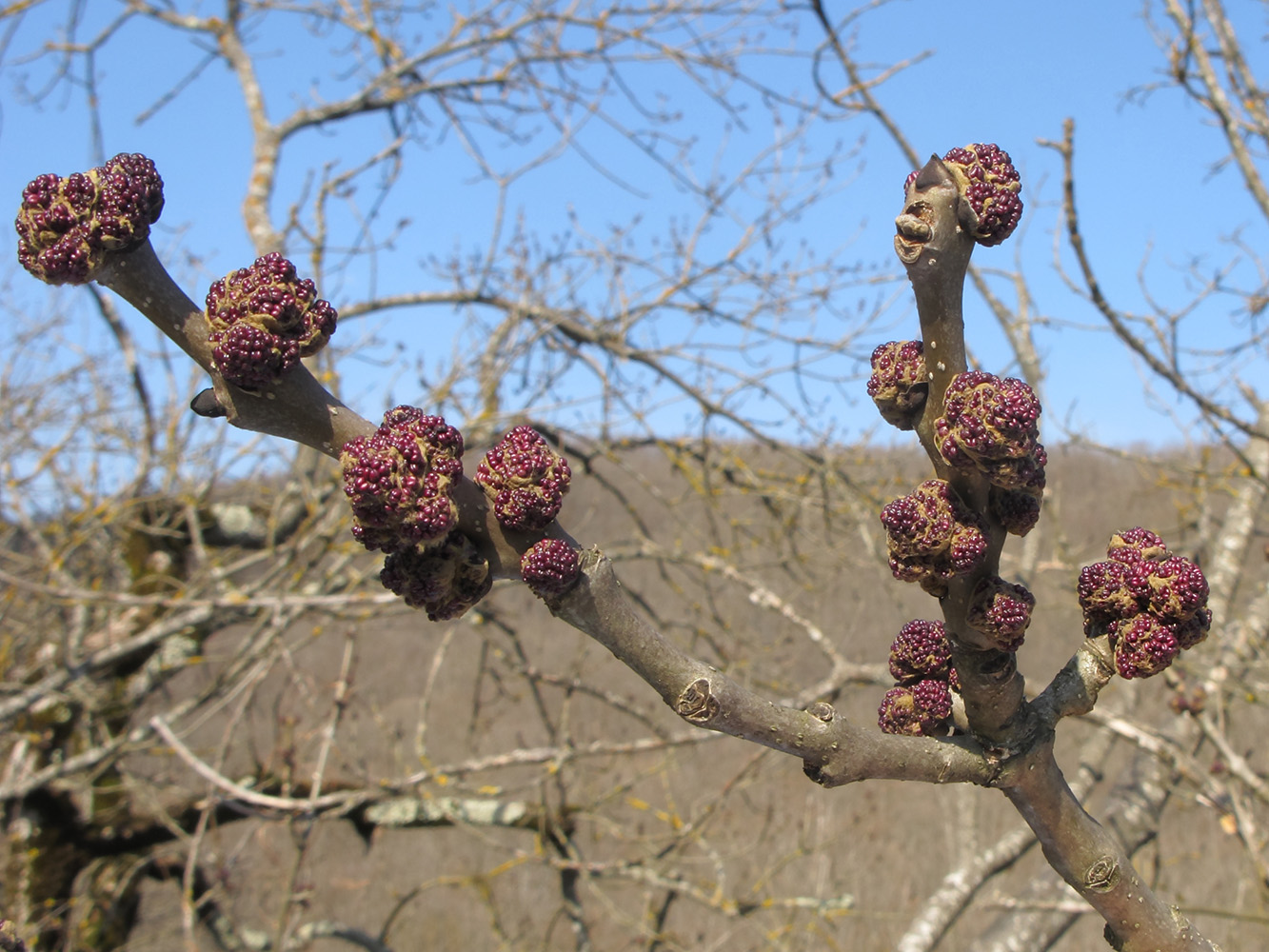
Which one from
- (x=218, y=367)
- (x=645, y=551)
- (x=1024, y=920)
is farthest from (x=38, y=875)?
(x=218, y=367)

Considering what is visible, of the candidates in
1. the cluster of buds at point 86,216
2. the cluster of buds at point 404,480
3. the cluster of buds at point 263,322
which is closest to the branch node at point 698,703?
the cluster of buds at point 404,480

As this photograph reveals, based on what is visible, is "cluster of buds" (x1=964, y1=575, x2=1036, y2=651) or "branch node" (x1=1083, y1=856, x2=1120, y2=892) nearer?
"cluster of buds" (x1=964, y1=575, x2=1036, y2=651)

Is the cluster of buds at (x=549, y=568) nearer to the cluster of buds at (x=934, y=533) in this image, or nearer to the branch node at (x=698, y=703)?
the branch node at (x=698, y=703)

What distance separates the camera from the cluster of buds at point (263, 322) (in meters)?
0.68

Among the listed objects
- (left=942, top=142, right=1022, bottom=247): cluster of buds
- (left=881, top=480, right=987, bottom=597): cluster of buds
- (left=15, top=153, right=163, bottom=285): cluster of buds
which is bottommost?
(left=881, top=480, right=987, bottom=597): cluster of buds

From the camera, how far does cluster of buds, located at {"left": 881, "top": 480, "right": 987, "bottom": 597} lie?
0.76 metres

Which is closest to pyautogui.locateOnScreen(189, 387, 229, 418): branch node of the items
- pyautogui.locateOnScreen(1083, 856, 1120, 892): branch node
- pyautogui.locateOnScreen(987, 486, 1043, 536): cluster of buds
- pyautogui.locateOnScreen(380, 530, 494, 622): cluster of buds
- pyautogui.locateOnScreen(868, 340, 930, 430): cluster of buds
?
pyautogui.locateOnScreen(380, 530, 494, 622): cluster of buds

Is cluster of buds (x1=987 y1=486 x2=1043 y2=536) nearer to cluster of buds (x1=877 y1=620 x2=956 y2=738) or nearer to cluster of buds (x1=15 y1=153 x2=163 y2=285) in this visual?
cluster of buds (x1=877 y1=620 x2=956 y2=738)

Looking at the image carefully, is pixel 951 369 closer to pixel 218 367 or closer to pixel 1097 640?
pixel 1097 640

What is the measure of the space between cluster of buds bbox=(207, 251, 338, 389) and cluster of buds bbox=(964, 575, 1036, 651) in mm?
619

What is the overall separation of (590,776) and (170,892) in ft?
17.2

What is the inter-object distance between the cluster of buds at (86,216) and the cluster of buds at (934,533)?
644mm

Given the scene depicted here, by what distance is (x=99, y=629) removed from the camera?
5.87m

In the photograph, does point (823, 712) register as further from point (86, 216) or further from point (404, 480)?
point (86, 216)
